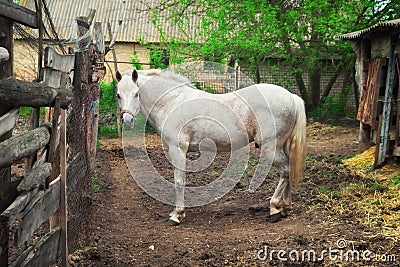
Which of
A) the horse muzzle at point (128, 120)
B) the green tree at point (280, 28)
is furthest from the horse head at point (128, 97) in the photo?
the green tree at point (280, 28)

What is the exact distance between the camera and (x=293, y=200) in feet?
21.4

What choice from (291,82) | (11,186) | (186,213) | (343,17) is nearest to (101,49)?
(186,213)

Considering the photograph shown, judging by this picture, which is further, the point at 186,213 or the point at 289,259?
the point at 186,213

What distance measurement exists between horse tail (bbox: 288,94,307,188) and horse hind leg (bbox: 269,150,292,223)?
0.06m

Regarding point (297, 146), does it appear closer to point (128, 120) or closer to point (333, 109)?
point (128, 120)

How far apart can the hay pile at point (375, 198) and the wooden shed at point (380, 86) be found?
1.04ft

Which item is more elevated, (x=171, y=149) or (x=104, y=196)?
(x=171, y=149)

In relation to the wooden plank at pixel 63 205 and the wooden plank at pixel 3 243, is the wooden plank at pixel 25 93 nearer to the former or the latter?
the wooden plank at pixel 63 205

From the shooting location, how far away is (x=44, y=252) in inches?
127

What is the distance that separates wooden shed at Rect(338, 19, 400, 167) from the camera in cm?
747

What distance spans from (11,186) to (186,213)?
3.67 metres

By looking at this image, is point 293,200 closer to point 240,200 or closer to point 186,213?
point 240,200

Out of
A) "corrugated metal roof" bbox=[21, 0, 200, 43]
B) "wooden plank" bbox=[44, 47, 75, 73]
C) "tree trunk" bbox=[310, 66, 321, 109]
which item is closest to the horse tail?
"wooden plank" bbox=[44, 47, 75, 73]

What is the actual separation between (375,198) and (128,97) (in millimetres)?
3414
